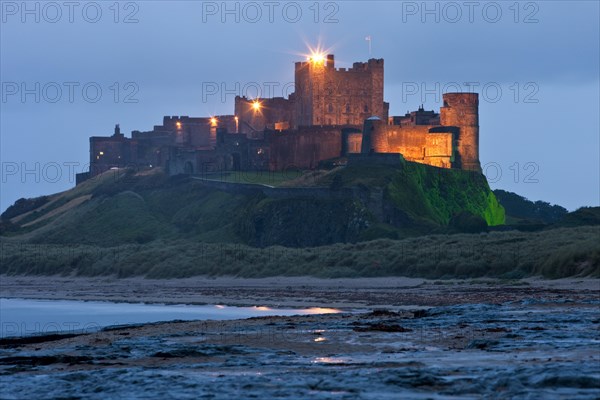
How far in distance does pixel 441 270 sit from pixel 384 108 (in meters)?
50.3

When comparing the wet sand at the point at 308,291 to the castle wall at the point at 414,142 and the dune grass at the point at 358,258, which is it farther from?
the castle wall at the point at 414,142

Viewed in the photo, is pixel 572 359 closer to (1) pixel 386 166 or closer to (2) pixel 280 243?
(2) pixel 280 243

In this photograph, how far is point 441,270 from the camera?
136ft

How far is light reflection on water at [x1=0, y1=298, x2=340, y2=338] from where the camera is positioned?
92.1 ft

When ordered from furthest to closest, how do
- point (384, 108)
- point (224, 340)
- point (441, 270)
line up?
1. point (384, 108)
2. point (441, 270)
3. point (224, 340)

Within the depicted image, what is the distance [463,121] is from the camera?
76.4 metres

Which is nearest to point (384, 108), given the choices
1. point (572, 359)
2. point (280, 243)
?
point (280, 243)

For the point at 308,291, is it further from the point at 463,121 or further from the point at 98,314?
the point at 463,121

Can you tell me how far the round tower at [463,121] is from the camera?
2997 inches

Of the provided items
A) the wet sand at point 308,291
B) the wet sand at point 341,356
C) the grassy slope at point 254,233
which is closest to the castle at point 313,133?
the grassy slope at point 254,233

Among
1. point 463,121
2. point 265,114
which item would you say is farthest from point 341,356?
point 265,114

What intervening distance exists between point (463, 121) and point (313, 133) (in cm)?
976

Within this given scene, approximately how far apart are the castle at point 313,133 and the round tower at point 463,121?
6 cm

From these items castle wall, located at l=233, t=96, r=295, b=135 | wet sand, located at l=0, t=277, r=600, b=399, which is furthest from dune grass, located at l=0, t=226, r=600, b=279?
castle wall, located at l=233, t=96, r=295, b=135
